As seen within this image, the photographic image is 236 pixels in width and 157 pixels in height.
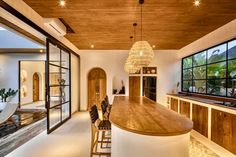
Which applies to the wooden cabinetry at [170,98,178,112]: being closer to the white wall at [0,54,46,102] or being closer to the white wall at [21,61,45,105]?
the white wall at [0,54,46,102]

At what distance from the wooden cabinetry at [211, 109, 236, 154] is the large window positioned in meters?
0.88

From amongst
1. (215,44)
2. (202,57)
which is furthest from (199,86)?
(215,44)

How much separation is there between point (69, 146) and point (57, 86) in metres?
2.35

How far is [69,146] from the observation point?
12.3 ft

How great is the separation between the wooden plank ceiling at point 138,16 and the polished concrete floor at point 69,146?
299 cm

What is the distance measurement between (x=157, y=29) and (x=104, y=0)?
2291mm

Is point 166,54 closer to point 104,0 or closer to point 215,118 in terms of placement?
point 215,118

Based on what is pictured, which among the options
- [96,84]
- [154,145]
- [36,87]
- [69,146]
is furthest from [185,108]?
[36,87]

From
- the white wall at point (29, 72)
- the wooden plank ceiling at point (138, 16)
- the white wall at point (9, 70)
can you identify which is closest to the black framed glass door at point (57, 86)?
the wooden plank ceiling at point (138, 16)

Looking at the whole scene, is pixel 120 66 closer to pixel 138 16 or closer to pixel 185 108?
pixel 185 108

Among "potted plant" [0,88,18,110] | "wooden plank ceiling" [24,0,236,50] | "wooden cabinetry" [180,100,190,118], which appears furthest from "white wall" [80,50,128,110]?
→ "potted plant" [0,88,18,110]

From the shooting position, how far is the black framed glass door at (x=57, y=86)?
4.78m

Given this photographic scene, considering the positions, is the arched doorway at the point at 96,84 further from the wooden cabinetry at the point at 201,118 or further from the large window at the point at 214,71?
the wooden cabinetry at the point at 201,118

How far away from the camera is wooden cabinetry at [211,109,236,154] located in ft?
11.2
